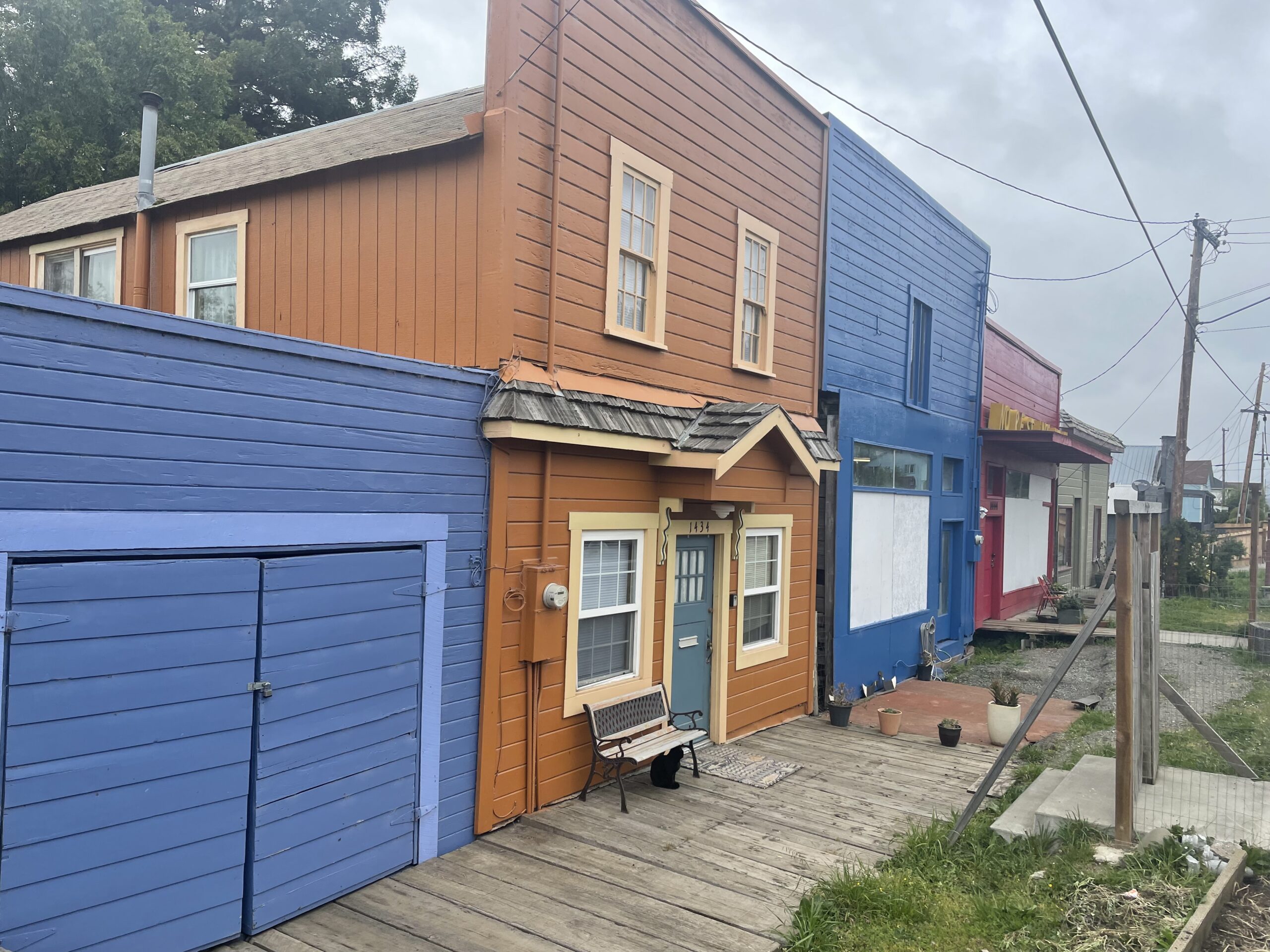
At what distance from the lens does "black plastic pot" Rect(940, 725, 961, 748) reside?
9781mm

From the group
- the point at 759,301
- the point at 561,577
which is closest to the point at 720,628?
the point at 561,577

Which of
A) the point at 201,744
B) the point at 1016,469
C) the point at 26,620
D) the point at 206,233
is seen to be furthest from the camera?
the point at 1016,469

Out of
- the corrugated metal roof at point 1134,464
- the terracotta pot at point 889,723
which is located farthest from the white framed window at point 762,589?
the corrugated metal roof at point 1134,464

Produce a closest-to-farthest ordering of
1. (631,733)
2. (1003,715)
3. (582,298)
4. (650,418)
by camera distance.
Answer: (582,298) → (631,733) → (650,418) → (1003,715)

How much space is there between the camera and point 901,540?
45.4 ft

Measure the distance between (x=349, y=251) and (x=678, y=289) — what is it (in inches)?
121

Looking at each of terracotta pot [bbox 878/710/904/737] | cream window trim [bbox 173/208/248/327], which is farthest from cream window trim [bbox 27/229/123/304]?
terracotta pot [bbox 878/710/904/737]

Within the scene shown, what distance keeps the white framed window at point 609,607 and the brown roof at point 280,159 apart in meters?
3.61

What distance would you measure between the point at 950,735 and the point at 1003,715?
663mm

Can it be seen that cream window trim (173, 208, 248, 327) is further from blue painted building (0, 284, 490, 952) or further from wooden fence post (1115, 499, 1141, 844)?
wooden fence post (1115, 499, 1141, 844)

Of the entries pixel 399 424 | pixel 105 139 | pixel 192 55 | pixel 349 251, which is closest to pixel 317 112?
pixel 192 55

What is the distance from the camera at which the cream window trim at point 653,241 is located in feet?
25.4

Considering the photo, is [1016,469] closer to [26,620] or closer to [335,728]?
[335,728]

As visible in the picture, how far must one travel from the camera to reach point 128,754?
4309 millimetres
